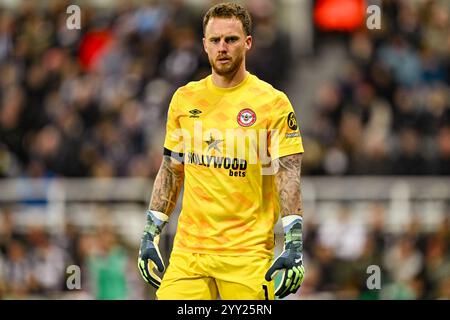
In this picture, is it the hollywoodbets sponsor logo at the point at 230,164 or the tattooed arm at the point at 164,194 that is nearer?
the hollywoodbets sponsor logo at the point at 230,164

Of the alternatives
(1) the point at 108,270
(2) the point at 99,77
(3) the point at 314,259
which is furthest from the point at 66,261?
(2) the point at 99,77

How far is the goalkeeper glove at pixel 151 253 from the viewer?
9148 mm

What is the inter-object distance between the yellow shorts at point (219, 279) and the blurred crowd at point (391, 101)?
10198 millimetres

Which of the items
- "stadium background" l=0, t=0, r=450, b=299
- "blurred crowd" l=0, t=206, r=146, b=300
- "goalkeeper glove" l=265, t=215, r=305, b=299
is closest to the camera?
"goalkeeper glove" l=265, t=215, r=305, b=299

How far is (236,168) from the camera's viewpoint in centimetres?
901

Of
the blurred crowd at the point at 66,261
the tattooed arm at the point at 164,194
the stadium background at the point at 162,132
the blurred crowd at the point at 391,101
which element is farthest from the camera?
the blurred crowd at the point at 391,101

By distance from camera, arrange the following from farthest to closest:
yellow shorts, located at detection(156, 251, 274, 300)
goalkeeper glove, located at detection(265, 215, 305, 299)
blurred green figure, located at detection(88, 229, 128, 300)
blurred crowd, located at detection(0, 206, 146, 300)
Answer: blurred crowd, located at detection(0, 206, 146, 300), blurred green figure, located at detection(88, 229, 128, 300), yellow shorts, located at detection(156, 251, 274, 300), goalkeeper glove, located at detection(265, 215, 305, 299)

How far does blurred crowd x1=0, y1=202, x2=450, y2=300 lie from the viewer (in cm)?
1716

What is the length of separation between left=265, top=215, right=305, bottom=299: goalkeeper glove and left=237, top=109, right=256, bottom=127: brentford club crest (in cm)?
71

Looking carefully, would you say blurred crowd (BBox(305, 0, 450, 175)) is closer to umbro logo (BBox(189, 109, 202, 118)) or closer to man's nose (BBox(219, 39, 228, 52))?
umbro logo (BBox(189, 109, 202, 118))

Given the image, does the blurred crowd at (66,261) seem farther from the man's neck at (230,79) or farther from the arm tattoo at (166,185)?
the man's neck at (230,79)

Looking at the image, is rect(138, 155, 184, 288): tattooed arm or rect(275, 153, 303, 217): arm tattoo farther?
rect(138, 155, 184, 288): tattooed arm

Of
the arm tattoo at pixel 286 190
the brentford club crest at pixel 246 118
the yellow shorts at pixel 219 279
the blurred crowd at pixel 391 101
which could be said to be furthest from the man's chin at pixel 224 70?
the blurred crowd at pixel 391 101

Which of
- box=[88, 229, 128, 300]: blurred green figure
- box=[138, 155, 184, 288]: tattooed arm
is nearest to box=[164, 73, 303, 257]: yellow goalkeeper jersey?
box=[138, 155, 184, 288]: tattooed arm
